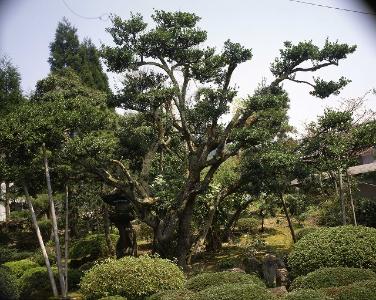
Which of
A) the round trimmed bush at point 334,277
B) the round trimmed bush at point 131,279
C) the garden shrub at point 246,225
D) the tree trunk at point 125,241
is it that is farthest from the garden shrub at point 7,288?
the garden shrub at point 246,225

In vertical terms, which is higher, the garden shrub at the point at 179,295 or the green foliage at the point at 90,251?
the green foliage at the point at 90,251

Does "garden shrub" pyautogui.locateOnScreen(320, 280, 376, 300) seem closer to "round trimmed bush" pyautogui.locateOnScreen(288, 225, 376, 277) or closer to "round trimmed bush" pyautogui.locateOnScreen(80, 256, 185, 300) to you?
"round trimmed bush" pyautogui.locateOnScreen(288, 225, 376, 277)

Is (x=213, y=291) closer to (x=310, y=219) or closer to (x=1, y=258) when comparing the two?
(x=1, y=258)

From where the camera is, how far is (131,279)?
1005 centimetres

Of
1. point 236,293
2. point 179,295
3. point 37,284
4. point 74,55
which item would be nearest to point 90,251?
point 37,284

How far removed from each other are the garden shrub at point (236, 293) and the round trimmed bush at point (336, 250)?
9.29 ft

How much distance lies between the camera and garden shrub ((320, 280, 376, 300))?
6.99 m

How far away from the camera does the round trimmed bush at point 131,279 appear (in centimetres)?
996

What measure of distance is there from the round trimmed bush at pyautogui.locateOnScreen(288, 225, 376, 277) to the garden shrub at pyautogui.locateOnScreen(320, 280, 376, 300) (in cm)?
224

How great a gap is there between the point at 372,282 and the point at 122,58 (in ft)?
31.9

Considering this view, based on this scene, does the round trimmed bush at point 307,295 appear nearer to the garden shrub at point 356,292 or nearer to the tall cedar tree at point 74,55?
the garden shrub at point 356,292

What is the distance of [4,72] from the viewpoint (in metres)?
23.7

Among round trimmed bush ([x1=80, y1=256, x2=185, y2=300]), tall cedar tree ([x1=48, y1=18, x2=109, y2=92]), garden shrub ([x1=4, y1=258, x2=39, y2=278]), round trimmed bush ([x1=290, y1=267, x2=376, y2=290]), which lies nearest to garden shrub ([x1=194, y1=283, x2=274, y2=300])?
round trimmed bush ([x1=290, y1=267, x2=376, y2=290])

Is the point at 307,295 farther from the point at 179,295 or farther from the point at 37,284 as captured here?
the point at 37,284
